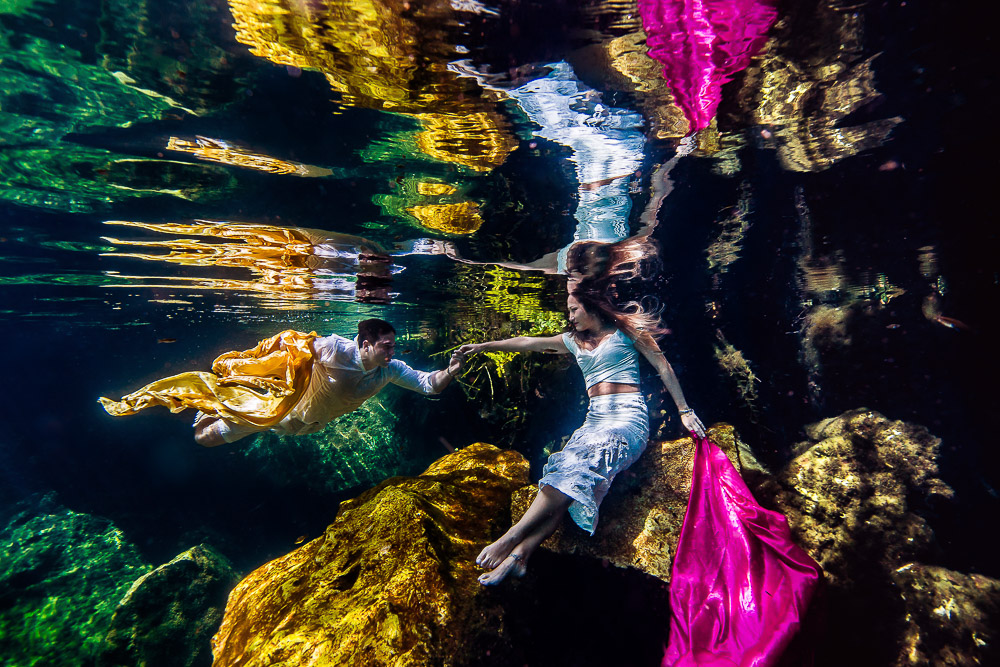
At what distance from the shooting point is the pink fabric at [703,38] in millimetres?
3746

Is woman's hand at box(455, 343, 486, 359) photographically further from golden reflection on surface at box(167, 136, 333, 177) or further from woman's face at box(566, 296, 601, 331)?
golden reflection on surface at box(167, 136, 333, 177)

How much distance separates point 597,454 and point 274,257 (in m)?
10.7

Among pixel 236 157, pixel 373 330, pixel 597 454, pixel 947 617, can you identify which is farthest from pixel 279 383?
pixel 947 617

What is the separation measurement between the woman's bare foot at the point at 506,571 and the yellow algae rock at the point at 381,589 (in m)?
0.19

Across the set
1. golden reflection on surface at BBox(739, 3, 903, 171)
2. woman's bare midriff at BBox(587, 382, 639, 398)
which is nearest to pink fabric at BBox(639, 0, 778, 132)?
golden reflection on surface at BBox(739, 3, 903, 171)

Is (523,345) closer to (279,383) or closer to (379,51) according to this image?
(279,383)

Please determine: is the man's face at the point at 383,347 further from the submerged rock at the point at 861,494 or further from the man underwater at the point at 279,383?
the submerged rock at the point at 861,494

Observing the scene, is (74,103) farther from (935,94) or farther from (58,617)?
(58,617)

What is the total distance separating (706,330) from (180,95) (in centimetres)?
1109

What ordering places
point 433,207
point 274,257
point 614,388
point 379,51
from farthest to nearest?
point 274,257 < point 433,207 < point 614,388 < point 379,51

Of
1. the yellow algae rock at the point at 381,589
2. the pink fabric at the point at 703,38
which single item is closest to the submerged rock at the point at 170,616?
the yellow algae rock at the point at 381,589

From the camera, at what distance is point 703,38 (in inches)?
162

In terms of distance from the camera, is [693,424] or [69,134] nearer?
[693,424]

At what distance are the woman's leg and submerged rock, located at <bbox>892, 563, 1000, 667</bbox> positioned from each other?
17.7ft
